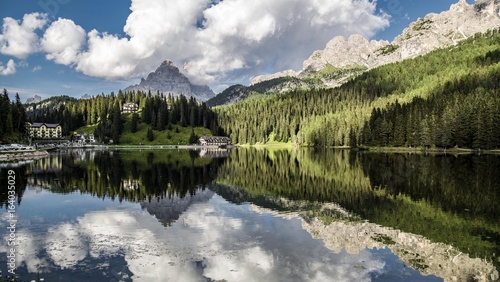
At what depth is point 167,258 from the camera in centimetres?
2177

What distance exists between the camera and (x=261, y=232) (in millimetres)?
28203

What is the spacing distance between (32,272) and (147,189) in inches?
1185

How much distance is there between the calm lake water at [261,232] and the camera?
20.0m

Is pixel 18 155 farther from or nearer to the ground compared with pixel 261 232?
farther from the ground

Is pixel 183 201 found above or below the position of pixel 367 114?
below

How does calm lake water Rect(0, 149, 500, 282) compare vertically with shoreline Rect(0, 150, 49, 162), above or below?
below

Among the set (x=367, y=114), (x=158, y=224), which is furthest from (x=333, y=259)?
(x=367, y=114)

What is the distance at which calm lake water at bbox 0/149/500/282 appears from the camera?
1997 cm

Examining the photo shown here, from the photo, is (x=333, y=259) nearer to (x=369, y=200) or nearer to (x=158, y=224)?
(x=158, y=224)

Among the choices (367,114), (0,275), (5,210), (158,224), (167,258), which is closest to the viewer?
(0,275)

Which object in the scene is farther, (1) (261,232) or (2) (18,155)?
(2) (18,155)

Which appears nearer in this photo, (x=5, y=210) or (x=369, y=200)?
(x=5, y=210)

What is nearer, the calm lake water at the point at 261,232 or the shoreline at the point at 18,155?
the calm lake water at the point at 261,232

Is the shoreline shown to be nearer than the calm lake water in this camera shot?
No
